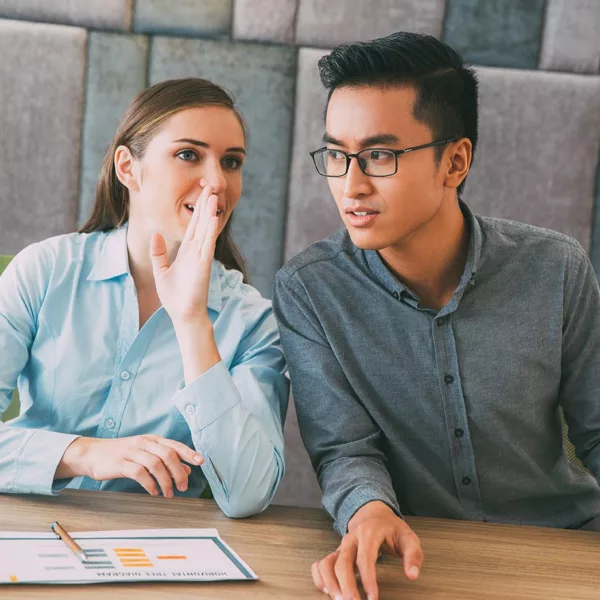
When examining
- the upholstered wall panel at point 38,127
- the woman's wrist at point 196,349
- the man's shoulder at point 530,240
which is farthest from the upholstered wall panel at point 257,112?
the woman's wrist at point 196,349

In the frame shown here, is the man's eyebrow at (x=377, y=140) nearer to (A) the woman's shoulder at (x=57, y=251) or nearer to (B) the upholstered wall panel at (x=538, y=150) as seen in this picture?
(A) the woman's shoulder at (x=57, y=251)

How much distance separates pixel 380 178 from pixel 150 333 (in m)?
0.54

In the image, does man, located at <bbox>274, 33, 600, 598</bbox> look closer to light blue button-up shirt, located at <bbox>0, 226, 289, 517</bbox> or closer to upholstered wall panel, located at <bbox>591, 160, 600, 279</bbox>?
light blue button-up shirt, located at <bbox>0, 226, 289, 517</bbox>

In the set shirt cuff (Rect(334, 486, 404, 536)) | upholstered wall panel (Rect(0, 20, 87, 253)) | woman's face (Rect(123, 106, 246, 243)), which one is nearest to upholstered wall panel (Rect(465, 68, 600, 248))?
woman's face (Rect(123, 106, 246, 243))

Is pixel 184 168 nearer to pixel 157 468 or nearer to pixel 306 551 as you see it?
pixel 157 468

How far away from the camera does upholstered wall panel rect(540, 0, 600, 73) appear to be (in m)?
2.25

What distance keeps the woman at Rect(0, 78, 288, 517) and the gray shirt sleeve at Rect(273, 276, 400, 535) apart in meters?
0.07

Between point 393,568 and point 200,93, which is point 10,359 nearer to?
point 200,93

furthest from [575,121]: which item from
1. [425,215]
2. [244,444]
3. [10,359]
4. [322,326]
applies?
[10,359]

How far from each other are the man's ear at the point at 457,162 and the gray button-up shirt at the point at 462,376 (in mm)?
109

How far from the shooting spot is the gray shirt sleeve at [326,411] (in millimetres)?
1381

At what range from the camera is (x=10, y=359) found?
1.57m

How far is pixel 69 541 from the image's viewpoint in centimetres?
111

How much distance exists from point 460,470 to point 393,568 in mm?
413
